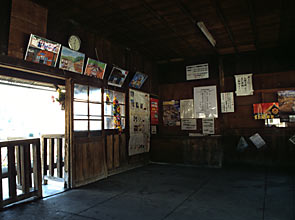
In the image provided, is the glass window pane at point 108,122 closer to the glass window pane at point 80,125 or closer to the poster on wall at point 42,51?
the glass window pane at point 80,125

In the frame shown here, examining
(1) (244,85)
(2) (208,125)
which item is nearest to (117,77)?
(2) (208,125)

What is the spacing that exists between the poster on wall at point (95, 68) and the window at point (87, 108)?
315 millimetres

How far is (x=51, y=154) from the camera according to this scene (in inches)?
198

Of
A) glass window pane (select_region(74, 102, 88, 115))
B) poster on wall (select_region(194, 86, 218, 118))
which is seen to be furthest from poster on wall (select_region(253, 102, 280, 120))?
glass window pane (select_region(74, 102, 88, 115))

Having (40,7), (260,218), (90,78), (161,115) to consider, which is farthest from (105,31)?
(260,218)

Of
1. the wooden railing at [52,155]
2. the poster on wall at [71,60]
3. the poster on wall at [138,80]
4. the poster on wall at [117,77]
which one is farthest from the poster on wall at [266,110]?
the wooden railing at [52,155]

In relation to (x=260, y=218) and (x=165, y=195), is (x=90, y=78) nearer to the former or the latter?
(x=165, y=195)

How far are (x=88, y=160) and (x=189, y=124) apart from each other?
3608 mm

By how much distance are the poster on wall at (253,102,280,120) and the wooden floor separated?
5.47 ft

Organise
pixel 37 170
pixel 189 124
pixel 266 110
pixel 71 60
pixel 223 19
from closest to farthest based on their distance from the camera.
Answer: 1. pixel 37 170
2. pixel 71 60
3. pixel 223 19
4. pixel 266 110
5. pixel 189 124

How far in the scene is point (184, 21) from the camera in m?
4.70

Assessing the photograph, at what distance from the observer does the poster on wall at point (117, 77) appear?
565 centimetres

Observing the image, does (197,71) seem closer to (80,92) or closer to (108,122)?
(108,122)

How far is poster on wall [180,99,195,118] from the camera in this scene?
7.21 meters
